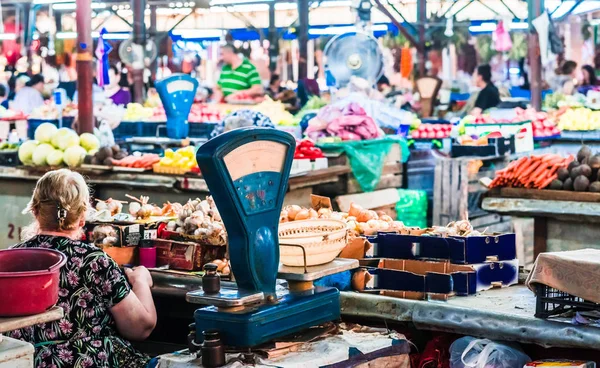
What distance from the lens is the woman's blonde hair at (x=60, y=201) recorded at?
11.0ft

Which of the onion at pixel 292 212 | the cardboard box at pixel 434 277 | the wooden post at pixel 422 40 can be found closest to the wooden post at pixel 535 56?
the wooden post at pixel 422 40

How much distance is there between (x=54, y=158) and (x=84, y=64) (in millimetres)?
1493

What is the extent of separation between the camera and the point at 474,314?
338 cm

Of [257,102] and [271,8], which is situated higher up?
[271,8]

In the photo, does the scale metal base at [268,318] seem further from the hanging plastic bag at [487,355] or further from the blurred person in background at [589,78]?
the blurred person in background at [589,78]

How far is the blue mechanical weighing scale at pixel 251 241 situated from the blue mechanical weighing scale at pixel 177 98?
5.82 metres

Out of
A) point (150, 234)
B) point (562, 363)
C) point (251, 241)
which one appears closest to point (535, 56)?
Answer: point (150, 234)

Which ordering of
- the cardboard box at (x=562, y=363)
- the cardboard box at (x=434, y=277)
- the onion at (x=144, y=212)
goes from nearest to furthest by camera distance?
1. the cardboard box at (x=562, y=363)
2. the cardboard box at (x=434, y=277)
3. the onion at (x=144, y=212)

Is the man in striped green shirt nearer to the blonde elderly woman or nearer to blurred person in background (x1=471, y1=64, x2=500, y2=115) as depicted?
blurred person in background (x1=471, y1=64, x2=500, y2=115)

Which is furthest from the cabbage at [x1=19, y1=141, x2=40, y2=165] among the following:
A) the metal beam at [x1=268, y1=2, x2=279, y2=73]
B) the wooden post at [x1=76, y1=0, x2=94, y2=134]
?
the metal beam at [x1=268, y1=2, x2=279, y2=73]

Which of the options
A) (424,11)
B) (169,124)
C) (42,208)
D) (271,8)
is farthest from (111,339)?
(271,8)

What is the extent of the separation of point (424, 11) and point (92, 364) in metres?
17.4

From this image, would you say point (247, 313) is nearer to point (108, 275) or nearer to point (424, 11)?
point (108, 275)

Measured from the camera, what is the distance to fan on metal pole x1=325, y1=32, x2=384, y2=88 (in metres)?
10.1
